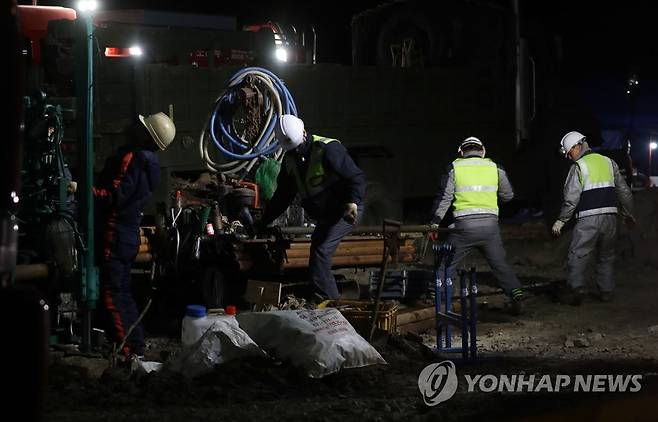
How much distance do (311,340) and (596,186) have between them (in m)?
5.24

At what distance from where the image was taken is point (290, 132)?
31.1 ft

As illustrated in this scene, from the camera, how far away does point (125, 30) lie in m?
14.4

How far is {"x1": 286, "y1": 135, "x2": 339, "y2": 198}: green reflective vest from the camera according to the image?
31.4 ft

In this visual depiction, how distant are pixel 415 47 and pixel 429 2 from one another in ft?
2.56

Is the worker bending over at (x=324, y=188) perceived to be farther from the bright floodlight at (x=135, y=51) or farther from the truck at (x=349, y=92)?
the bright floodlight at (x=135, y=51)

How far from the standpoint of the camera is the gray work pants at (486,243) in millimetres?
10531

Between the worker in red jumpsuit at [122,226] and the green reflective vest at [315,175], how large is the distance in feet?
5.44

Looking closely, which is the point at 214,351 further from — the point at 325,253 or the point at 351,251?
the point at 351,251

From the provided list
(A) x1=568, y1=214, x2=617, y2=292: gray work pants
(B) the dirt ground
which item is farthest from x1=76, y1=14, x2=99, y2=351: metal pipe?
(A) x1=568, y1=214, x2=617, y2=292: gray work pants

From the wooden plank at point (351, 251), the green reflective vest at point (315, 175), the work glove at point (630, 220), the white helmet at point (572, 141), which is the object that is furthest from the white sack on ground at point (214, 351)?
the work glove at point (630, 220)

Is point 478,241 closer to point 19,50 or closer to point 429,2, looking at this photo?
point 19,50

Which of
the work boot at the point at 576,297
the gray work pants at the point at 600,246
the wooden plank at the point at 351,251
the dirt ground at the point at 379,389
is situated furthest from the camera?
the gray work pants at the point at 600,246

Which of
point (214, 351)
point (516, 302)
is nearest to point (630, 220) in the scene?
point (516, 302)

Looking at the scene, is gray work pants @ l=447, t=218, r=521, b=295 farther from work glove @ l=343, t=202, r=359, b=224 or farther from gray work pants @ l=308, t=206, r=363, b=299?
work glove @ l=343, t=202, r=359, b=224
